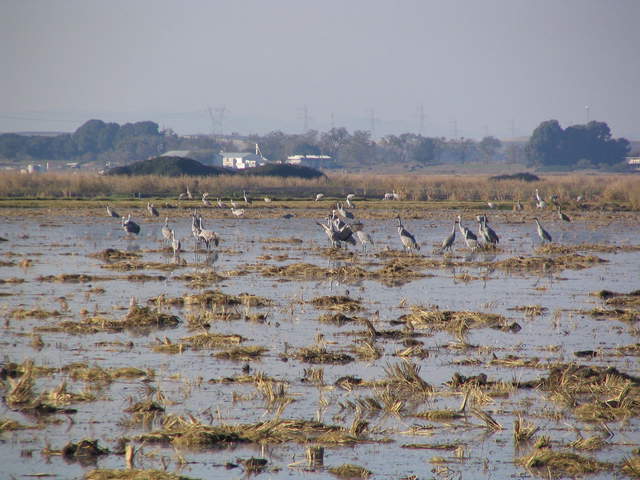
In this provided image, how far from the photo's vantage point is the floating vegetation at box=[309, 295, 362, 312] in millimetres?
15842

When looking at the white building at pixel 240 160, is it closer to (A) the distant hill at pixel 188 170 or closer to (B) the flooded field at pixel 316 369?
(A) the distant hill at pixel 188 170

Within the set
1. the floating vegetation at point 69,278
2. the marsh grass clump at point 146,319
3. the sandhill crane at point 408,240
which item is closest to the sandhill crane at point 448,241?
the sandhill crane at point 408,240

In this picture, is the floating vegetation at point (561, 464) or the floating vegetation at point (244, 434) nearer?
the floating vegetation at point (561, 464)

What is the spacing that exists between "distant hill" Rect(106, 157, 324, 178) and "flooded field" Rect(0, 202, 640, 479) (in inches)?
1760

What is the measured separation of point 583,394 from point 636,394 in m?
0.57

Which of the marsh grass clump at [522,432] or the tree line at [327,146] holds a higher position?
the tree line at [327,146]

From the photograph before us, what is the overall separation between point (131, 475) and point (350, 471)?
176 centimetres

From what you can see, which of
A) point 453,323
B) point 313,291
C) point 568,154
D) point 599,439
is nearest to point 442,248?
point 313,291

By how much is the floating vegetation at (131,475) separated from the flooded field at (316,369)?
Result: 0.06 ft

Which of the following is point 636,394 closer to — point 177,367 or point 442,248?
point 177,367

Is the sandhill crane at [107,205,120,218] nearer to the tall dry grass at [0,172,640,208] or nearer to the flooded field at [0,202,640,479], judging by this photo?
the tall dry grass at [0,172,640,208]

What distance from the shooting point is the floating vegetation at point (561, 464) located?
8211 mm

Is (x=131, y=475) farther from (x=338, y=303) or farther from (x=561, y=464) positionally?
(x=338, y=303)

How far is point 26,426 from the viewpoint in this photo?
29.3 ft
